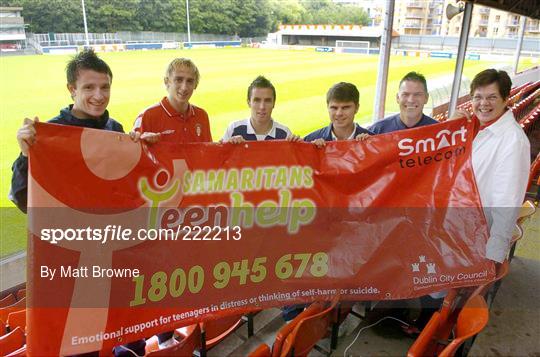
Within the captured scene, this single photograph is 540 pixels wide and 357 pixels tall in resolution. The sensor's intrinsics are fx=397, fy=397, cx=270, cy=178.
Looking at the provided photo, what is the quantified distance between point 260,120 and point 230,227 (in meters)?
0.75

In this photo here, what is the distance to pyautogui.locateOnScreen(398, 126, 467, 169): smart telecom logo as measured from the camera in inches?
82.1

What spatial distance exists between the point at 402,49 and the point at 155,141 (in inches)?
1175

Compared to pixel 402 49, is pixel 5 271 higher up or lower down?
lower down

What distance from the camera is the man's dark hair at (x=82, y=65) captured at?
5.73ft

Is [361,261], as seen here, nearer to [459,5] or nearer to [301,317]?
[301,317]

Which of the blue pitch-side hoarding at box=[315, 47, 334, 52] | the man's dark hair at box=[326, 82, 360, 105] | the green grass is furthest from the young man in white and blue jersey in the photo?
the blue pitch-side hoarding at box=[315, 47, 334, 52]

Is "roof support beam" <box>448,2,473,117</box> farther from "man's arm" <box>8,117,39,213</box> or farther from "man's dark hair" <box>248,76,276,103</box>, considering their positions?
"man's arm" <box>8,117,39,213</box>

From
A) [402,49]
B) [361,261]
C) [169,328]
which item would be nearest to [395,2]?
[361,261]

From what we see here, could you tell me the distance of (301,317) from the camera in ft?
5.78

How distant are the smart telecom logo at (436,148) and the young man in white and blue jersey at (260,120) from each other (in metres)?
0.68

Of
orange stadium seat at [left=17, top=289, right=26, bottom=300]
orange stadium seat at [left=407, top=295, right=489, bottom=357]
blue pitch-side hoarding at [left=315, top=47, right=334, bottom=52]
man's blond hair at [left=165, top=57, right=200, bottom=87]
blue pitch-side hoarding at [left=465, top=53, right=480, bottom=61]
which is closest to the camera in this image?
orange stadium seat at [left=407, top=295, right=489, bottom=357]

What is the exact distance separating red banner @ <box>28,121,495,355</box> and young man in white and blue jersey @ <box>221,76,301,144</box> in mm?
424

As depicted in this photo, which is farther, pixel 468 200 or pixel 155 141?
pixel 468 200

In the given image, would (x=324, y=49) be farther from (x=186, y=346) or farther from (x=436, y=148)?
(x=186, y=346)
